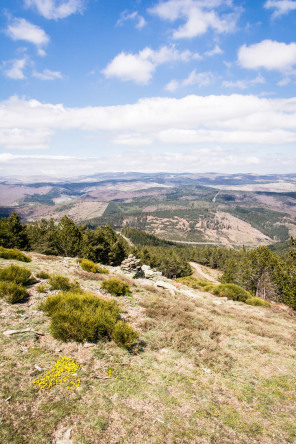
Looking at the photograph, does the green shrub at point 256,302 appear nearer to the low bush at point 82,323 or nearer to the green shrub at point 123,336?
the low bush at point 82,323

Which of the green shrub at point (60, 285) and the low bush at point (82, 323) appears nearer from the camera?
the low bush at point (82, 323)

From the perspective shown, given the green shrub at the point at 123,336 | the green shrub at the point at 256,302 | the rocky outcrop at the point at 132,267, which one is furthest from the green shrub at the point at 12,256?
the green shrub at the point at 256,302

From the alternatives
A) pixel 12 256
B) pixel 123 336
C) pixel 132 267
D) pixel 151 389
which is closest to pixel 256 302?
pixel 132 267

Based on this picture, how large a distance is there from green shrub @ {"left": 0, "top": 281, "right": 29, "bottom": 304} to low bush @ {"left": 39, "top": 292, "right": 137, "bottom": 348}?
167 centimetres

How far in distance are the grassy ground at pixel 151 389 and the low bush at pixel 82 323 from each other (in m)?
0.45

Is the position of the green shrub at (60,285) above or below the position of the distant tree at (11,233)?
above

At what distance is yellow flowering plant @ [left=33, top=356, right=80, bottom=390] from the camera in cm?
658

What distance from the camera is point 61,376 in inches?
276

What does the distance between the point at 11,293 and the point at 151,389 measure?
9.36 meters

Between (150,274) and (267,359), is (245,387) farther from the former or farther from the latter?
(150,274)

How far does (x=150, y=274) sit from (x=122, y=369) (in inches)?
1107

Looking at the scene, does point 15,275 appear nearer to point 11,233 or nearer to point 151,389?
point 151,389

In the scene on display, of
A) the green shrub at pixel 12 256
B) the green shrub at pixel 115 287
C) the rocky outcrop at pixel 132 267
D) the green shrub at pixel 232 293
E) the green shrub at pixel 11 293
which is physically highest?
the green shrub at pixel 11 293

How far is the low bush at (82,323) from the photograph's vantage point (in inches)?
364
